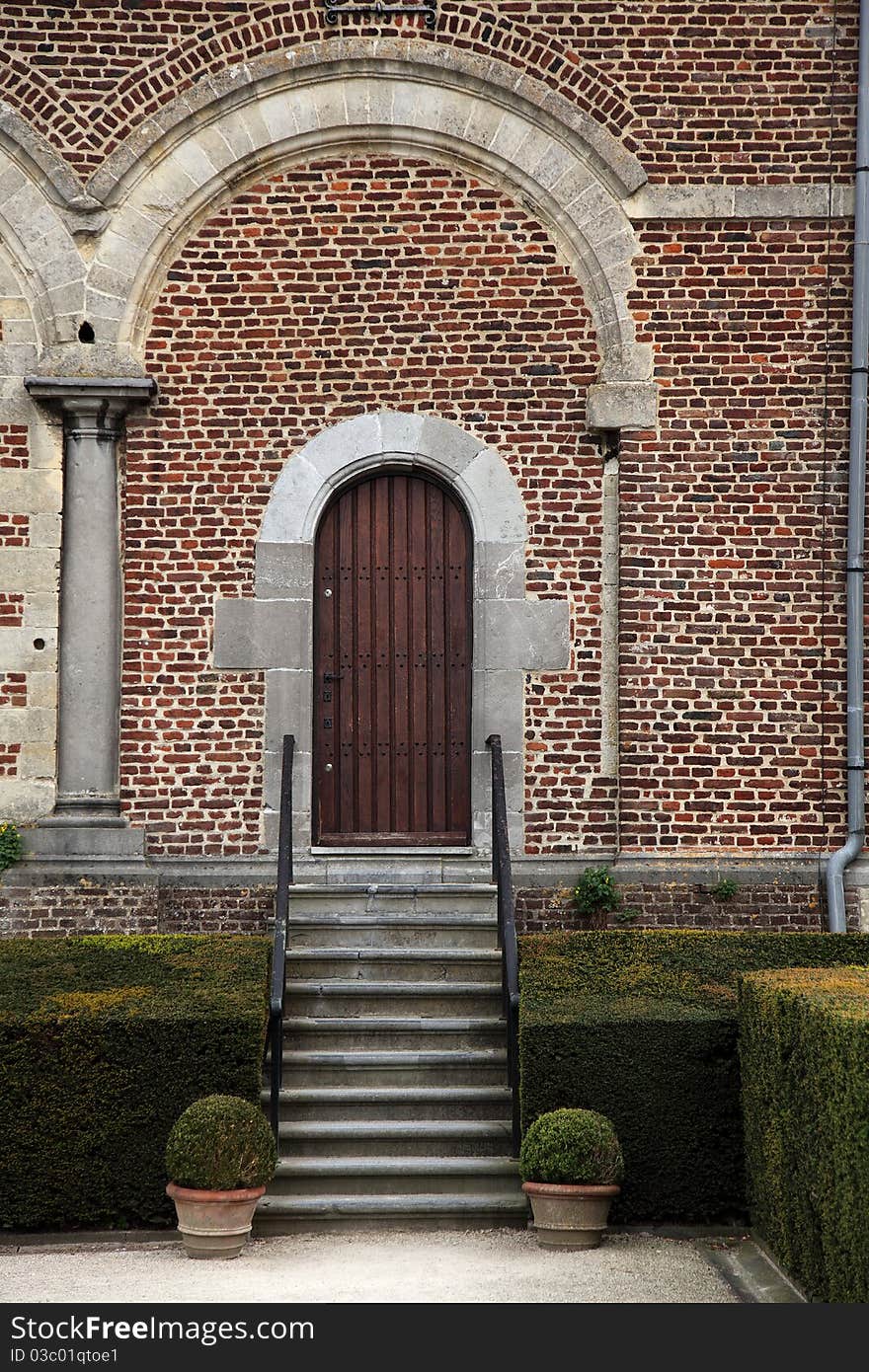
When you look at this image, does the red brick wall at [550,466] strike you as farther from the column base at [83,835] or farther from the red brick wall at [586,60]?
the red brick wall at [586,60]

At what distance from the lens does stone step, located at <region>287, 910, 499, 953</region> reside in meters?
10.1

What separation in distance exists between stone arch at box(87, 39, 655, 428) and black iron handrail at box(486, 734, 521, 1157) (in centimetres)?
248

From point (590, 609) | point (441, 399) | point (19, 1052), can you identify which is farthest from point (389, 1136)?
point (441, 399)

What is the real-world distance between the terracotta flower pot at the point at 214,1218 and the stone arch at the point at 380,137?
5.52 metres

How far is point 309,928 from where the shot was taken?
33.3ft

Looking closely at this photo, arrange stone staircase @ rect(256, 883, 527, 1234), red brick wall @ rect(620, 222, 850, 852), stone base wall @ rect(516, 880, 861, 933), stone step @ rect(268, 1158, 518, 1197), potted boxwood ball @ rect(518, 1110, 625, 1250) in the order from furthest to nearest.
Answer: red brick wall @ rect(620, 222, 850, 852) < stone base wall @ rect(516, 880, 861, 933) < stone step @ rect(268, 1158, 518, 1197) < stone staircase @ rect(256, 883, 527, 1234) < potted boxwood ball @ rect(518, 1110, 625, 1250)

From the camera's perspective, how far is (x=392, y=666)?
11062 mm

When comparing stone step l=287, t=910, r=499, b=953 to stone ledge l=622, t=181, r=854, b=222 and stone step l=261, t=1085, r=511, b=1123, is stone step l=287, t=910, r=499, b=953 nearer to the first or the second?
stone step l=261, t=1085, r=511, b=1123

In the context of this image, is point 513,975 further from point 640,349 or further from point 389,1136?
point 640,349

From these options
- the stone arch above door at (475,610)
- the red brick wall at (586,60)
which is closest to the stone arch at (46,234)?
the red brick wall at (586,60)

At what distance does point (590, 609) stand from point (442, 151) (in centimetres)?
315

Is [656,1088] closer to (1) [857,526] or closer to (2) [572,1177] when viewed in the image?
(2) [572,1177]

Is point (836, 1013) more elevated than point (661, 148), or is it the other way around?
point (661, 148)

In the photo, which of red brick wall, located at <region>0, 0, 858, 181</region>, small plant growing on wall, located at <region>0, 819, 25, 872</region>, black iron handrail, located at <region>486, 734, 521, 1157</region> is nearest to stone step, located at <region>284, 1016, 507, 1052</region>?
black iron handrail, located at <region>486, 734, 521, 1157</region>
